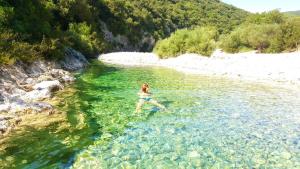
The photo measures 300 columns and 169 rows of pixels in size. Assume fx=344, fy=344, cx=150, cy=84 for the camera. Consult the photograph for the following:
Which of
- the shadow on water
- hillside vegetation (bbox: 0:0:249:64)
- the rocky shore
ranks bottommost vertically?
the shadow on water

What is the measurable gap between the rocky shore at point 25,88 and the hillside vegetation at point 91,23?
99 cm

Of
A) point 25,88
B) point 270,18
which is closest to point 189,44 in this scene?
point 270,18

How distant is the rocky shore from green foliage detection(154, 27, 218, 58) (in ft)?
102

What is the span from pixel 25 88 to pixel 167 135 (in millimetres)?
12560

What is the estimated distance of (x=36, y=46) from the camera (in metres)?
32.8

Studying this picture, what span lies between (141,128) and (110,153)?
Result: 3.70m

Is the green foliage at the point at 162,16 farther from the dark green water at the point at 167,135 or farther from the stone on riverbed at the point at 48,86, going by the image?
the dark green water at the point at 167,135

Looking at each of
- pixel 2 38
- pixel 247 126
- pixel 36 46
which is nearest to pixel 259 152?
pixel 247 126

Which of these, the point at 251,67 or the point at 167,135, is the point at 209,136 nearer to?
the point at 167,135

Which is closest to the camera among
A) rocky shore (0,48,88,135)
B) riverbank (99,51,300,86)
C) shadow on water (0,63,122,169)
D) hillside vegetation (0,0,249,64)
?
shadow on water (0,63,122,169)

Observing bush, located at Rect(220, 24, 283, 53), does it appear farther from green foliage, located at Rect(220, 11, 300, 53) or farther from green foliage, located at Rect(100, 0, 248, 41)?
green foliage, located at Rect(100, 0, 248, 41)

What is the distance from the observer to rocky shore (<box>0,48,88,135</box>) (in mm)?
16734

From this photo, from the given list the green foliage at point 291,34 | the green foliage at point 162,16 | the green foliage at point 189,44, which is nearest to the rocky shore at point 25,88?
the green foliage at point 189,44

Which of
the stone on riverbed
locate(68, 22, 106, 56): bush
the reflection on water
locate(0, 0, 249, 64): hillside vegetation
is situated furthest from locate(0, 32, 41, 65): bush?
locate(68, 22, 106, 56): bush
